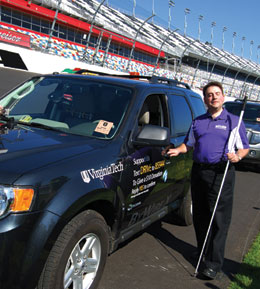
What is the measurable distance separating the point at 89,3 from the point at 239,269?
187 feet

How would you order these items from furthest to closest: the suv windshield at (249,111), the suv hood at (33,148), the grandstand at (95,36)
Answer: the grandstand at (95,36) < the suv windshield at (249,111) < the suv hood at (33,148)

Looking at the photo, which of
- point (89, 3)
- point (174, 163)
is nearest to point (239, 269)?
point (174, 163)

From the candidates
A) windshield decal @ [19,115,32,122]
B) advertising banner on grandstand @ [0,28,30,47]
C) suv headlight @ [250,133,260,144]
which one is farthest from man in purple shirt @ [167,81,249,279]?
advertising banner on grandstand @ [0,28,30,47]

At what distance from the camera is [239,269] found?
12.6 feet

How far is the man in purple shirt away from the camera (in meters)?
3.44

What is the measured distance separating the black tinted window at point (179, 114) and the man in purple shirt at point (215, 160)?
531mm

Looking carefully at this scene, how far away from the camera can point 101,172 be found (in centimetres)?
269

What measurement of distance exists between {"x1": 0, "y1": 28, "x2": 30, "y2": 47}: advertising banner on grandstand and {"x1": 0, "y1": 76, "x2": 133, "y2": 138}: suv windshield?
26155 mm

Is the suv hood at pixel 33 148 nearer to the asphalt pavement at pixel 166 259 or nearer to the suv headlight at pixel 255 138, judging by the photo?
the asphalt pavement at pixel 166 259

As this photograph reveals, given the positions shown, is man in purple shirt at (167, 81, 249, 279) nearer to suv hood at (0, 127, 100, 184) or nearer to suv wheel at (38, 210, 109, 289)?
suv hood at (0, 127, 100, 184)

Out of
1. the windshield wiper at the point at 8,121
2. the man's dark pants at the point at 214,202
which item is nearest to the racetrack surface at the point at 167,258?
the man's dark pants at the point at 214,202

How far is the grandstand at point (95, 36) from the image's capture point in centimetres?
3474

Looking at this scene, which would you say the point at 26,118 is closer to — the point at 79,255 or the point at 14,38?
the point at 79,255

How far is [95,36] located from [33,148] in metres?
43.6
